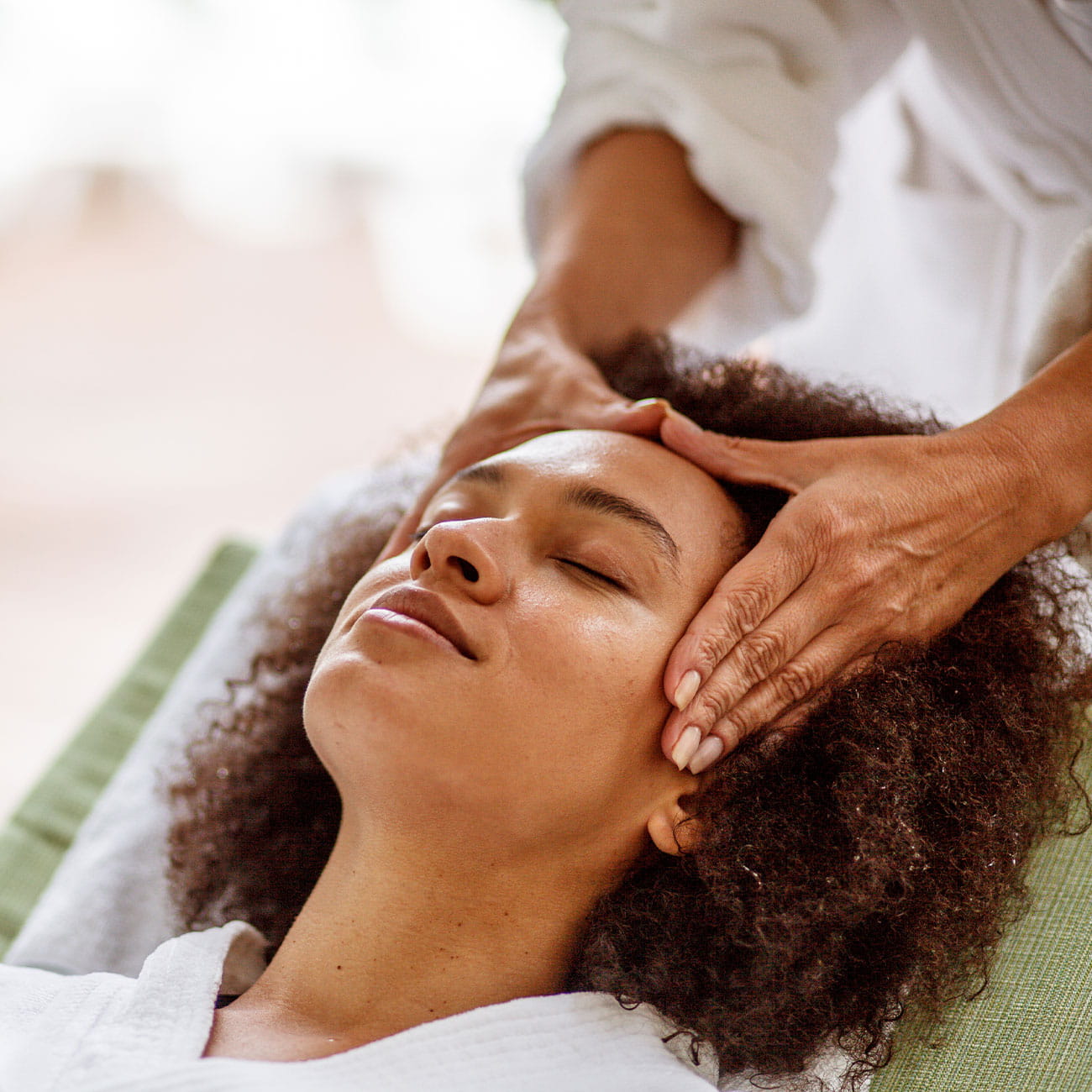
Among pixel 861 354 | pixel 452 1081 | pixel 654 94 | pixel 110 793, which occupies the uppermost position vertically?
pixel 654 94

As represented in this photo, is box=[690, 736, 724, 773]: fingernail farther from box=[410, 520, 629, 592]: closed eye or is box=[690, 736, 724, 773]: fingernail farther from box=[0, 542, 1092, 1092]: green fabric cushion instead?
box=[0, 542, 1092, 1092]: green fabric cushion

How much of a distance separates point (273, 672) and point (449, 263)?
9.28ft

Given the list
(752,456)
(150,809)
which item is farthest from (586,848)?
(150,809)

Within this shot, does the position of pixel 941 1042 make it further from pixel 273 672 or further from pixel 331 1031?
pixel 273 672

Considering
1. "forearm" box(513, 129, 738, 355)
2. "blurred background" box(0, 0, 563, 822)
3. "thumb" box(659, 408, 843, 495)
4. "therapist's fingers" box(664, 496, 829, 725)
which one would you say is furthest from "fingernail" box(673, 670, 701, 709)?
"blurred background" box(0, 0, 563, 822)

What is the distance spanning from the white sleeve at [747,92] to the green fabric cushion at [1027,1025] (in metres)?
0.98

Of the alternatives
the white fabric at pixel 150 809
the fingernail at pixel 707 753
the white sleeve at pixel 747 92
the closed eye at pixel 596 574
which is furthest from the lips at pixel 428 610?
the white sleeve at pixel 747 92

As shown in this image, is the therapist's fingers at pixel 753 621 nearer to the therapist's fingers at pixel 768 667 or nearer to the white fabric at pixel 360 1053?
the therapist's fingers at pixel 768 667

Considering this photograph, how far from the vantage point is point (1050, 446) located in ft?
4.15

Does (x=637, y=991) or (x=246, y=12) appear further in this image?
(x=246, y=12)

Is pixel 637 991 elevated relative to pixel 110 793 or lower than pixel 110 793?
elevated

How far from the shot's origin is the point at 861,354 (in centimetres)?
206

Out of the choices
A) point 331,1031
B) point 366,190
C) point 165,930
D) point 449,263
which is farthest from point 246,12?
point 331,1031

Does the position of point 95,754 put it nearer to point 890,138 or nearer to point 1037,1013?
point 1037,1013
